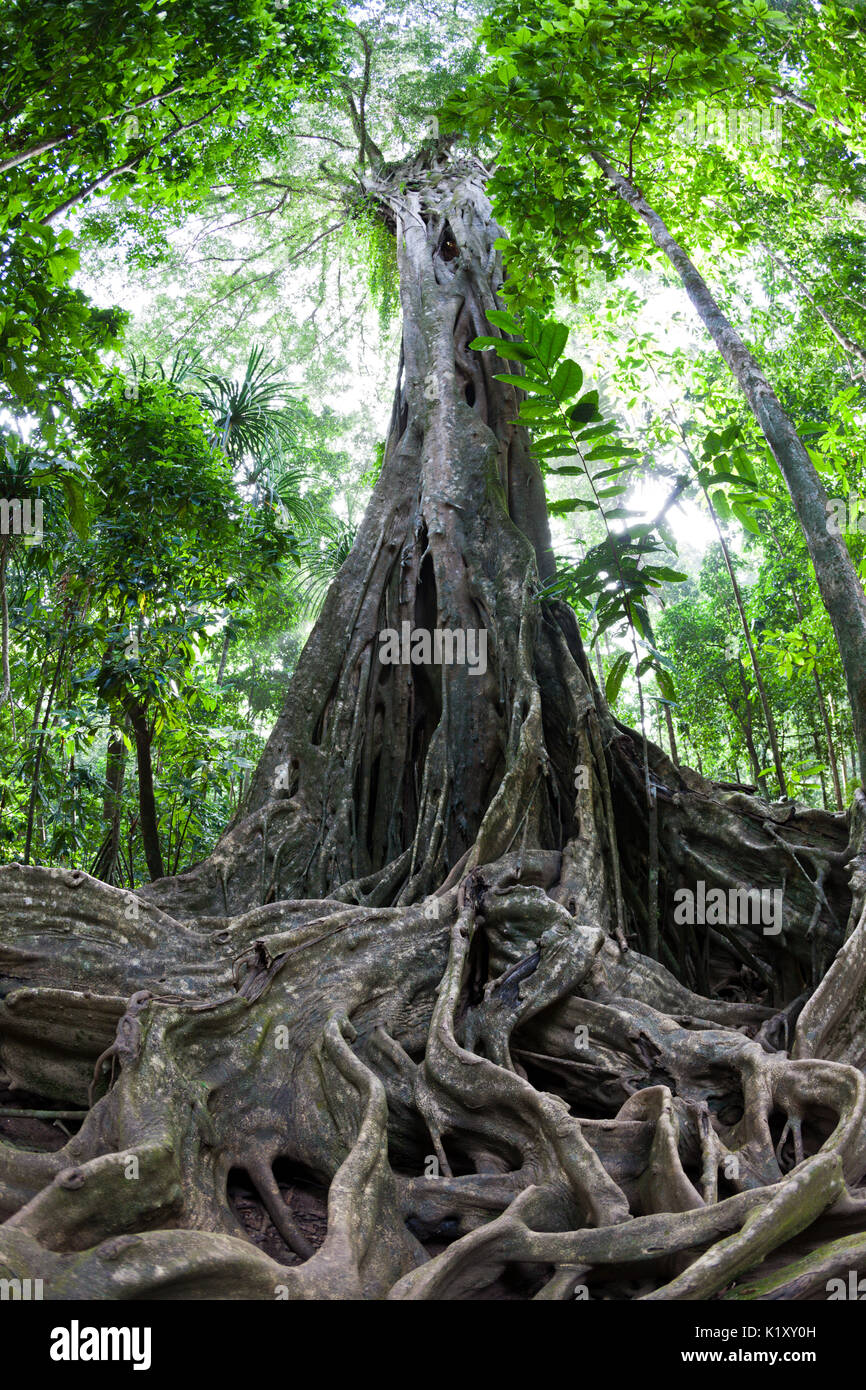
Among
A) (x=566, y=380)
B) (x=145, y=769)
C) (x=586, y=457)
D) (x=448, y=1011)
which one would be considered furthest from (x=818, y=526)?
(x=145, y=769)

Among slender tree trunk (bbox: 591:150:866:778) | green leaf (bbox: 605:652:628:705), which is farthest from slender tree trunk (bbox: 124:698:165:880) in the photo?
slender tree trunk (bbox: 591:150:866:778)

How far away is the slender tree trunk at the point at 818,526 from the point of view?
3.21m

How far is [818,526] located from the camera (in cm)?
338

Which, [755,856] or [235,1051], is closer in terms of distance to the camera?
[235,1051]

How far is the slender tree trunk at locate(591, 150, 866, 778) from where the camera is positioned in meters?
3.21

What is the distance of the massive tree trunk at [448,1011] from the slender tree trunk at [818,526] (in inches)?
29.8

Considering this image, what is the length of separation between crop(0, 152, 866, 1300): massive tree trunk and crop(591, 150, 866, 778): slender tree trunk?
0.76 meters

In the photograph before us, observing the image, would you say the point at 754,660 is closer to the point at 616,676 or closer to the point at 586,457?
the point at 616,676

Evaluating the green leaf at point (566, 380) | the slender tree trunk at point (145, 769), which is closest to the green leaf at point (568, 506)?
the green leaf at point (566, 380)

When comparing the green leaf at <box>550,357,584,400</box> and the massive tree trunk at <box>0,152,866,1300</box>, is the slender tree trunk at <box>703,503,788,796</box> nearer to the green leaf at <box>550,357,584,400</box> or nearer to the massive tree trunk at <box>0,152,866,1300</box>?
the massive tree trunk at <box>0,152,866,1300</box>
